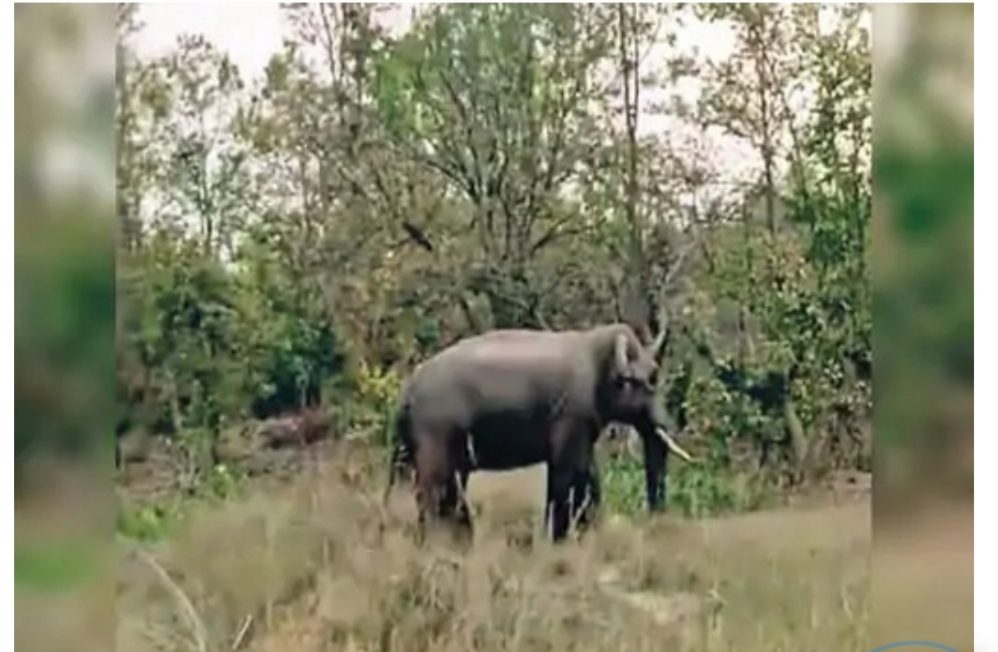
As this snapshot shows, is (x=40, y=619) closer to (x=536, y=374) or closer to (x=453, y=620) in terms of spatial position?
(x=453, y=620)

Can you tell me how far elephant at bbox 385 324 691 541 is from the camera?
77.0 inches

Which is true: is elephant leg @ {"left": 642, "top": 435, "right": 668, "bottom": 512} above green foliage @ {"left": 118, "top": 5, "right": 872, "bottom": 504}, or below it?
below

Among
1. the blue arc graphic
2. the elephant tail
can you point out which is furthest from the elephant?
the blue arc graphic

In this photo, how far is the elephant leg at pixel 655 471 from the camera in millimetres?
1961

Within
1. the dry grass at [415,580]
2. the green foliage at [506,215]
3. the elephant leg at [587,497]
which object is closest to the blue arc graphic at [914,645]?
the dry grass at [415,580]

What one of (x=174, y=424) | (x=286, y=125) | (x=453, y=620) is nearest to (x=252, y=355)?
(x=174, y=424)

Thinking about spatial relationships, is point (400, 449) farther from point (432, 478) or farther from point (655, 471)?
point (655, 471)

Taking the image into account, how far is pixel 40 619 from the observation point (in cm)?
195

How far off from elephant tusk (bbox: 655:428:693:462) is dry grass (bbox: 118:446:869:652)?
0.26 feet

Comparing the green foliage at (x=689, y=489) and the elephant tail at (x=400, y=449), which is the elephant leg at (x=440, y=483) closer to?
the elephant tail at (x=400, y=449)

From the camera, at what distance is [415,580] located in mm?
1957

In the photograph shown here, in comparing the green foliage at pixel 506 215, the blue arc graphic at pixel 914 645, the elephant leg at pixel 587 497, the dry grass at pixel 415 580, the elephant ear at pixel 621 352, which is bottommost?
the blue arc graphic at pixel 914 645

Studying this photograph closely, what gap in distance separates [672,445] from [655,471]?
0.12 feet

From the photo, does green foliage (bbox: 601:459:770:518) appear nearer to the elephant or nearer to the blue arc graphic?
the elephant
